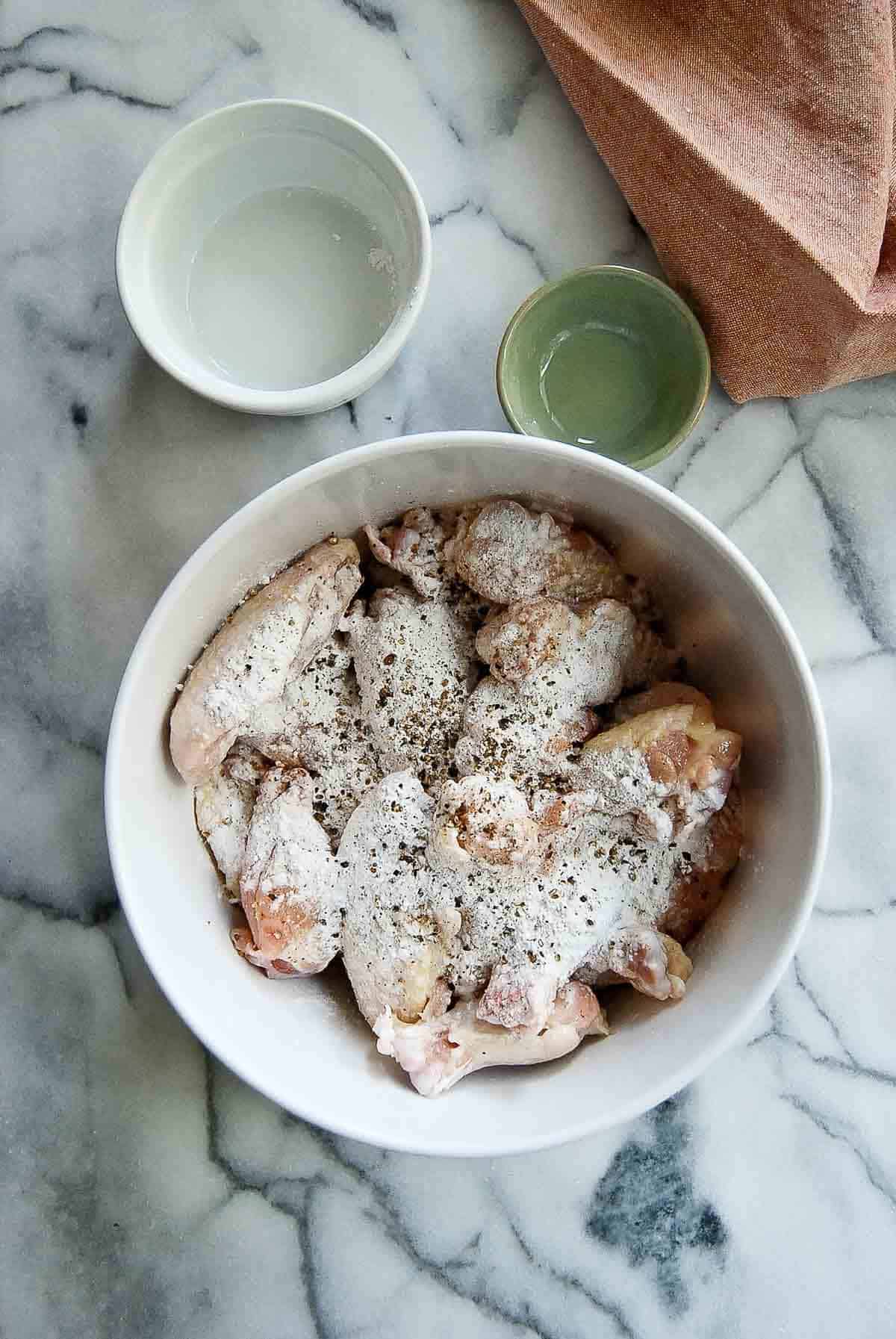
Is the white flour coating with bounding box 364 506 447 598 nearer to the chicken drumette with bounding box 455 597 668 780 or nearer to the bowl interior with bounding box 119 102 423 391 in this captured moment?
the chicken drumette with bounding box 455 597 668 780

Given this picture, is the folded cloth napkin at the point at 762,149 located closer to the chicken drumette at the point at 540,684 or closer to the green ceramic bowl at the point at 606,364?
the green ceramic bowl at the point at 606,364

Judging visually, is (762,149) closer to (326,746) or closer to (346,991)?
(326,746)

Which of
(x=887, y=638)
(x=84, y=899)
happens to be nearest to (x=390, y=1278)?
(x=84, y=899)

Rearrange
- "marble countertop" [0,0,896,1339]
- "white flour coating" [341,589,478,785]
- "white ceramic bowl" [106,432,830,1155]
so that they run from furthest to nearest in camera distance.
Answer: "marble countertop" [0,0,896,1339] → "white flour coating" [341,589,478,785] → "white ceramic bowl" [106,432,830,1155]

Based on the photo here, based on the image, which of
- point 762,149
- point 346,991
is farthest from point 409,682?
point 762,149

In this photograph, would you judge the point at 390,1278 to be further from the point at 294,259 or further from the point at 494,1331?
the point at 294,259

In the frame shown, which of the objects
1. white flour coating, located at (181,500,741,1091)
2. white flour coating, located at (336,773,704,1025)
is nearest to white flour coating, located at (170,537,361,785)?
white flour coating, located at (181,500,741,1091)

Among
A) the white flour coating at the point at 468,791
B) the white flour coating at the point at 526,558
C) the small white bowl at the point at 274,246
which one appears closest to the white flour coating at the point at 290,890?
the white flour coating at the point at 468,791
